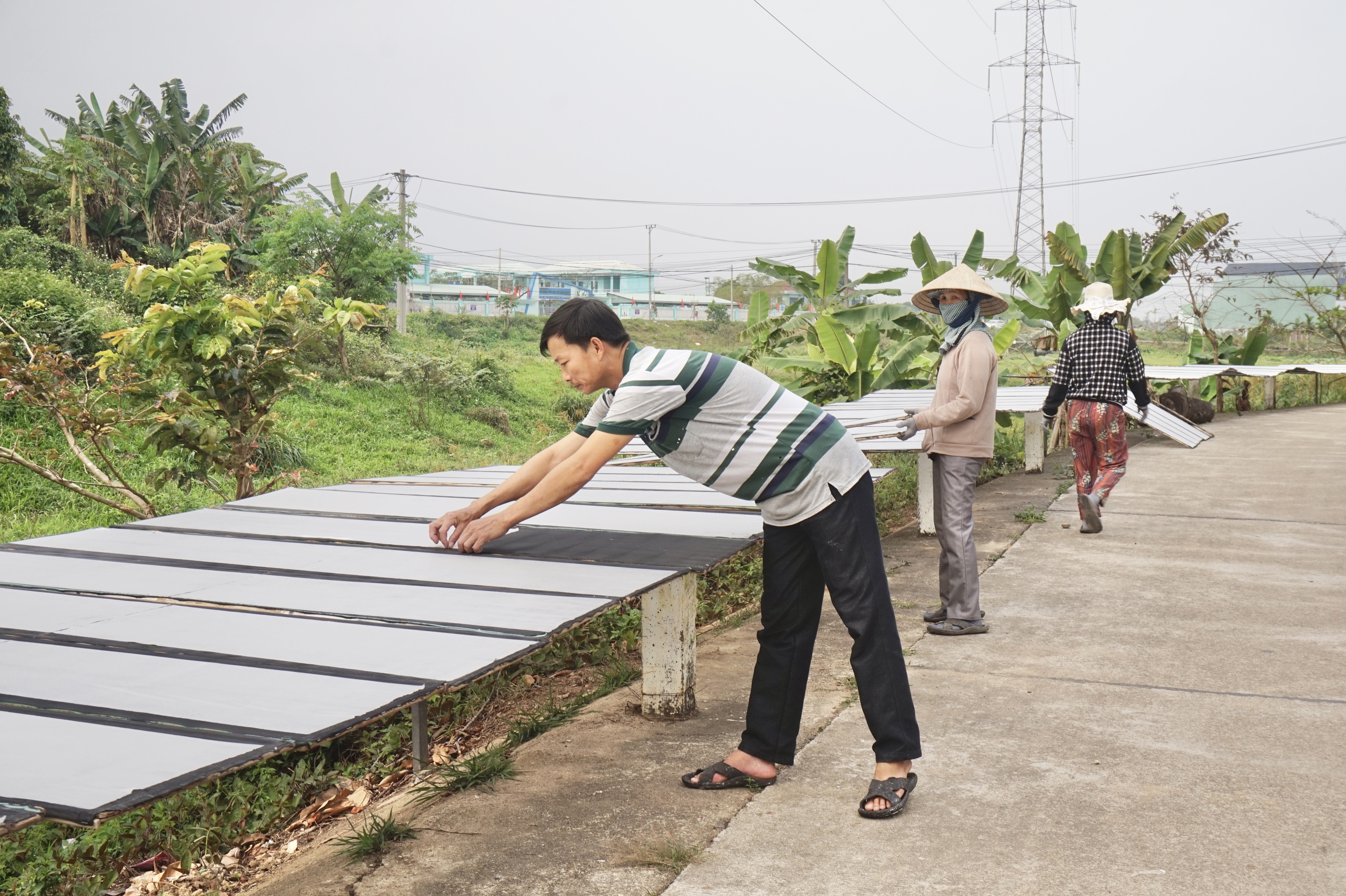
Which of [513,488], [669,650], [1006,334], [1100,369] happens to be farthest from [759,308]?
[513,488]

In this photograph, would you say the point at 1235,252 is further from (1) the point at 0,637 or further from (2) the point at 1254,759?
(1) the point at 0,637

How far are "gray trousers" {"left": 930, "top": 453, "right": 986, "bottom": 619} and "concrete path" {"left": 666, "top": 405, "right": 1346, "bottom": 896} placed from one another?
0.19 metres

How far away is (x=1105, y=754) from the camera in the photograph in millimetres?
3543

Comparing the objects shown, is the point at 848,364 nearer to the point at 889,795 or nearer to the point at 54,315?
the point at 889,795

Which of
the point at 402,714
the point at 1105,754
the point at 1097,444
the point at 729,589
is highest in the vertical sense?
the point at 1097,444

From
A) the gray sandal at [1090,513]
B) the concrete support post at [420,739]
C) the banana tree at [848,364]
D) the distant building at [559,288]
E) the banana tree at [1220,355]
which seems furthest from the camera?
the distant building at [559,288]

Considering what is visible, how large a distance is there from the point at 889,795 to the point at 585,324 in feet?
5.18

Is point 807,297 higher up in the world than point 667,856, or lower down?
higher up

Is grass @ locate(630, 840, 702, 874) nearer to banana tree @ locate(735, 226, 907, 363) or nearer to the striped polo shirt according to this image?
the striped polo shirt

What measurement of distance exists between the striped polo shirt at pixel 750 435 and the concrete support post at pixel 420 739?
54.0 inches

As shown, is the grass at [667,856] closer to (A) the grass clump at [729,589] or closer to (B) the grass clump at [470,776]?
(B) the grass clump at [470,776]

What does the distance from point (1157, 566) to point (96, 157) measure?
29.6 meters

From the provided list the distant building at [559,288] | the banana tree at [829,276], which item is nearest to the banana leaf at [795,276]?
the banana tree at [829,276]

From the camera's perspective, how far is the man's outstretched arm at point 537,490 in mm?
2994
